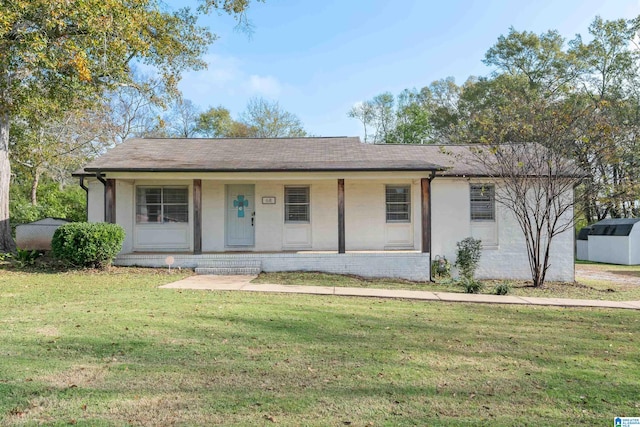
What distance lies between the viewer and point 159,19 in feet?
43.7

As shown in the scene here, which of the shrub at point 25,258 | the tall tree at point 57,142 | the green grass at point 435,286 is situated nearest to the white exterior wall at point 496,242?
the green grass at point 435,286

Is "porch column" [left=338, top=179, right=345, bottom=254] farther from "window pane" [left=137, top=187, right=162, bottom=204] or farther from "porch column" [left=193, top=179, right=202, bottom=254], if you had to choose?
"window pane" [left=137, top=187, right=162, bottom=204]

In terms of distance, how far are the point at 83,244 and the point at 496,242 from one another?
1170cm

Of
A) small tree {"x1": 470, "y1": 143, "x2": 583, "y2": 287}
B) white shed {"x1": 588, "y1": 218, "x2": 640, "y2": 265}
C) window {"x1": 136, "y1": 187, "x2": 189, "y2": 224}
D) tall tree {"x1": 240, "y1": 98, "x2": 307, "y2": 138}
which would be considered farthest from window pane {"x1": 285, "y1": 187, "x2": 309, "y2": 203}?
tall tree {"x1": 240, "y1": 98, "x2": 307, "y2": 138}

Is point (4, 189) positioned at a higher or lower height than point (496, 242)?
higher

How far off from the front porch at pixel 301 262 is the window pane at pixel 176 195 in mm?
2112

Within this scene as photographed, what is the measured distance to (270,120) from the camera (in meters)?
35.6

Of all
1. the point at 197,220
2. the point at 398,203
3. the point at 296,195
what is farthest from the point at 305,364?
the point at 398,203

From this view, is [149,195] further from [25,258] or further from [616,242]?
[616,242]

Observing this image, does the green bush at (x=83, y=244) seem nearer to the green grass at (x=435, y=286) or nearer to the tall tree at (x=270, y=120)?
the green grass at (x=435, y=286)

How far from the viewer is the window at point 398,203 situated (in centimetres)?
1332

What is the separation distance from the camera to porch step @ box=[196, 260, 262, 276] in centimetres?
1115

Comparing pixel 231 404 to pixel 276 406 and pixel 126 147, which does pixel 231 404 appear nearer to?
pixel 276 406

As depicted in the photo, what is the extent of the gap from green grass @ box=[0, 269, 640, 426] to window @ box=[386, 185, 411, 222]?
635 cm
